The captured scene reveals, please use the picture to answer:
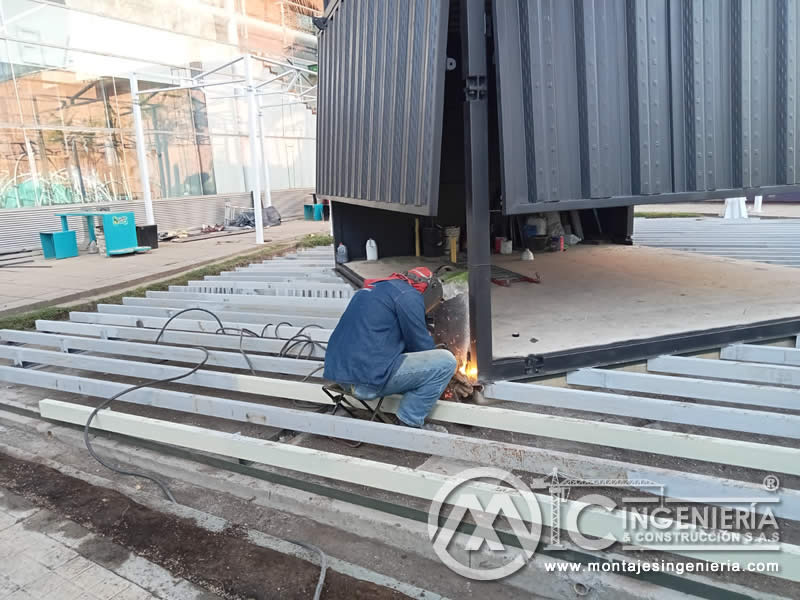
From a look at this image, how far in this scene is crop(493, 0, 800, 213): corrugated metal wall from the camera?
3.95 metres

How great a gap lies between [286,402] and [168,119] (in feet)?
56.4

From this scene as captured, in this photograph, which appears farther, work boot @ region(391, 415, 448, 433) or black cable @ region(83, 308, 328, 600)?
work boot @ region(391, 415, 448, 433)

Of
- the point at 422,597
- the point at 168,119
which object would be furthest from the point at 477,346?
the point at 168,119

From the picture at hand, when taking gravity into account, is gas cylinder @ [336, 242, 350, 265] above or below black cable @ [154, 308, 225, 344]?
above

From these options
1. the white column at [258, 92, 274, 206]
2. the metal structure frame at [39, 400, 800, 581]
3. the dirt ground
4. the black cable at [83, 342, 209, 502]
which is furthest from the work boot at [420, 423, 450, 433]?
the white column at [258, 92, 274, 206]

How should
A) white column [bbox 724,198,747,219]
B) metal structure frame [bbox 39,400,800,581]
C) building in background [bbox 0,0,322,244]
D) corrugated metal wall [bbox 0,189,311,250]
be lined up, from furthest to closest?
1. building in background [bbox 0,0,322,244]
2. corrugated metal wall [bbox 0,189,311,250]
3. white column [bbox 724,198,747,219]
4. metal structure frame [bbox 39,400,800,581]

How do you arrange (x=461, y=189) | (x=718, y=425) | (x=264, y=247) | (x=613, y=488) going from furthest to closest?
1. (x=264, y=247)
2. (x=461, y=189)
3. (x=718, y=425)
4. (x=613, y=488)

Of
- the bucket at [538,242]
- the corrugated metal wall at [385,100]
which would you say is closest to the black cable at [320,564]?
the corrugated metal wall at [385,100]

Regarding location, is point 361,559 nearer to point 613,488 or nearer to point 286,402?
point 613,488

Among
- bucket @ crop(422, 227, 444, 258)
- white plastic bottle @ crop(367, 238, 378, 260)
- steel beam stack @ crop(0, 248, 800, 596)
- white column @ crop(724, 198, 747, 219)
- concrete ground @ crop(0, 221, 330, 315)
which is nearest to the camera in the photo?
steel beam stack @ crop(0, 248, 800, 596)

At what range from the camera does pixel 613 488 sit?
3219 mm

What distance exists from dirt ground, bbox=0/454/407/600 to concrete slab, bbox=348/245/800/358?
223 centimetres

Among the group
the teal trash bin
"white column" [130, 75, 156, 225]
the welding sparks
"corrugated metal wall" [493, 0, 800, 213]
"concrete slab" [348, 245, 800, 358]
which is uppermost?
"white column" [130, 75, 156, 225]

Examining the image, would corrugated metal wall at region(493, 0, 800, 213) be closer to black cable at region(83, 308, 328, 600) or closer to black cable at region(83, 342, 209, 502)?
black cable at region(83, 308, 328, 600)
